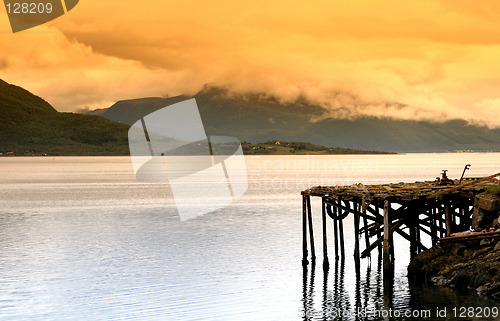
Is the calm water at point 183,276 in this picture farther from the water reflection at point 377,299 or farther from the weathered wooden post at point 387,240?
the weathered wooden post at point 387,240

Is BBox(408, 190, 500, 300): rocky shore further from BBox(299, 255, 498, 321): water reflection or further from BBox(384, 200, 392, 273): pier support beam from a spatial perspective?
BBox(384, 200, 392, 273): pier support beam

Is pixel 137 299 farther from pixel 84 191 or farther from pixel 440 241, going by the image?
pixel 84 191

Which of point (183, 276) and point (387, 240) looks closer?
point (387, 240)

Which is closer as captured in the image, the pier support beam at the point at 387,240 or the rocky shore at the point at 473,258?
the rocky shore at the point at 473,258

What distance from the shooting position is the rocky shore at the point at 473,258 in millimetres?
27203

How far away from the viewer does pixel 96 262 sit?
39.4 m

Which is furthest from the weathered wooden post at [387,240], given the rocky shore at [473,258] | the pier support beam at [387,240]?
the rocky shore at [473,258]

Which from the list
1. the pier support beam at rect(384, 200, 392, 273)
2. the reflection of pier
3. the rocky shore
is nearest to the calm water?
the reflection of pier

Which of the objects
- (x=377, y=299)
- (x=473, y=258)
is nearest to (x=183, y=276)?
(x=377, y=299)

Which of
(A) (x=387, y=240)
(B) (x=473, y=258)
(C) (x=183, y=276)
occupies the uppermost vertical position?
(A) (x=387, y=240)

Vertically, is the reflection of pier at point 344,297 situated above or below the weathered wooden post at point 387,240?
below

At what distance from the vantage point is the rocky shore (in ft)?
89.2

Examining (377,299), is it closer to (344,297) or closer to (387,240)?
(344,297)

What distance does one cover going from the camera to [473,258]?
1127 inches
